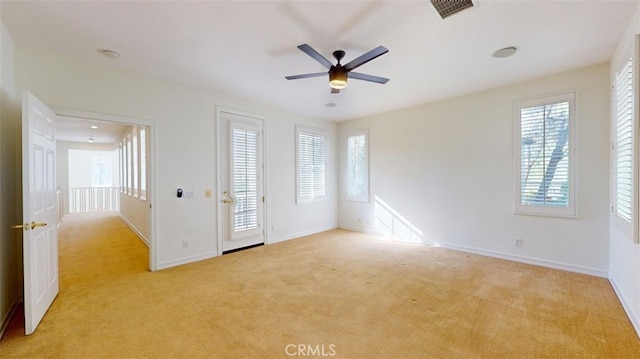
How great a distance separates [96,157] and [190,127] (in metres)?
10.6

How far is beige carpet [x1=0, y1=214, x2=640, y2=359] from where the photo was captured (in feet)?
6.93

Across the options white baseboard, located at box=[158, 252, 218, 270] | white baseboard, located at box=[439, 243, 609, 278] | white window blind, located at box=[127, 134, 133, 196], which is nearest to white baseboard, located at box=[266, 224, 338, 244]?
white baseboard, located at box=[158, 252, 218, 270]

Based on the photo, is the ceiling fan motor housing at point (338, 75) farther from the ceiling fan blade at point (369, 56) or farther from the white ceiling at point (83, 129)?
the white ceiling at point (83, 129)

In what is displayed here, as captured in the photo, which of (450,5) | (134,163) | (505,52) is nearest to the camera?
(450,5)

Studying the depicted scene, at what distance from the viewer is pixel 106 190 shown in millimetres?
10539

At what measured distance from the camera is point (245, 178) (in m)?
4.96

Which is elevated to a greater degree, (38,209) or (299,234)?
(38,209)

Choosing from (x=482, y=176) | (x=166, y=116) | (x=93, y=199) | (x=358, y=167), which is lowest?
(x=93, y=199)

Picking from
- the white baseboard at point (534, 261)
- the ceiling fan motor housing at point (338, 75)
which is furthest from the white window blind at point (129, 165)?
the white baseboard at point (534, 261)

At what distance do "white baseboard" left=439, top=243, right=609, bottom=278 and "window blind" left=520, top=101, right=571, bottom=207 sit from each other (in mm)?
819

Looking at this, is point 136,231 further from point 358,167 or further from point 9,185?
point 358,167

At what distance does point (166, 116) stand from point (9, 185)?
1817 mm

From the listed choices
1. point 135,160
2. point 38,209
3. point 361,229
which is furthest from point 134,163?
point 361,229

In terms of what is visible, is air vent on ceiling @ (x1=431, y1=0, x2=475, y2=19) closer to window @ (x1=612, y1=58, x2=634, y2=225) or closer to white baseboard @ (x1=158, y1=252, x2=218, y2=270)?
window @ (x1=612, y1=58, x2=634, y2=225)
